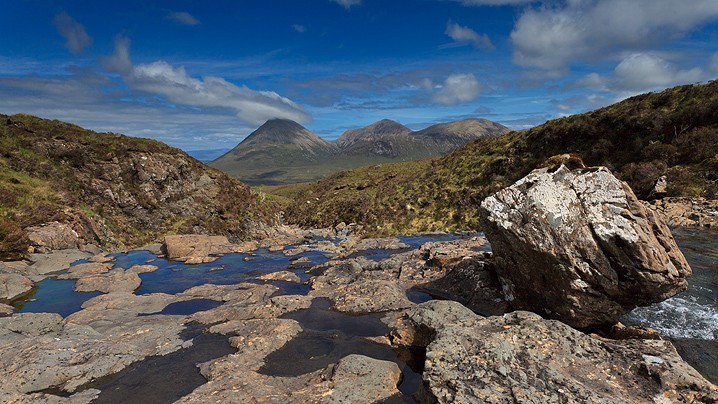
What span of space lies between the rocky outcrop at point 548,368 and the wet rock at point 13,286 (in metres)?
22.4

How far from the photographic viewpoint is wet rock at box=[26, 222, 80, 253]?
26.1m

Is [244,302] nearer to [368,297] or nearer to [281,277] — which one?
[281,277]

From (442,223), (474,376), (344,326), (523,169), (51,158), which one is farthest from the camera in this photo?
(523,169)

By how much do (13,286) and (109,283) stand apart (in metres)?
4.43

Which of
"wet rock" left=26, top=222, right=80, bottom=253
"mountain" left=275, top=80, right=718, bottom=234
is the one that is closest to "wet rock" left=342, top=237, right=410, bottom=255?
"mountain" left=275, top=80, right=718, bottom=234

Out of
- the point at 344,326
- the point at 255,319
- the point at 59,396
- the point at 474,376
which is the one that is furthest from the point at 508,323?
the point at 59,396

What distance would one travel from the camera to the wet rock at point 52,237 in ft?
85.6

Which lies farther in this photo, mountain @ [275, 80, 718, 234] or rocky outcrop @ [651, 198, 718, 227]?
mountain @ [275, 80, 718, 234]

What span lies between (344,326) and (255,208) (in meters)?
42.6

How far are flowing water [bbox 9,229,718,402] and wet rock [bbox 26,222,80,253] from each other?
25.5 feet

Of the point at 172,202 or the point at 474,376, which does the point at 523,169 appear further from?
the point at 172,202

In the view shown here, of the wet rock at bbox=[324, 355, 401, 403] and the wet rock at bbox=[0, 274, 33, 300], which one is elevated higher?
the wet rock at bbox=[324, 355, 401, 403]

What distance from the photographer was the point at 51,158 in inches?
1617

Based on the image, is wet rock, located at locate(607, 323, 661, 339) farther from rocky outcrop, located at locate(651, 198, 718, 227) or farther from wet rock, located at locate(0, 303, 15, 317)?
wet rock, located at locate(0, 303, 15, 317)
